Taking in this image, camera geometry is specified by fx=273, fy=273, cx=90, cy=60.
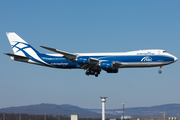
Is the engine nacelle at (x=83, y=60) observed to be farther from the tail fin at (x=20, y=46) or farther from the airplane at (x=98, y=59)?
the tail fin at (x=20, y=46)

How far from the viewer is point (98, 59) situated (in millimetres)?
60062

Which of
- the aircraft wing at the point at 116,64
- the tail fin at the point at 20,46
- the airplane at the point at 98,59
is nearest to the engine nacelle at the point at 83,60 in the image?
the airplane at the point at 98,59

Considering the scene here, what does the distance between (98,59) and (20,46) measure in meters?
21.6

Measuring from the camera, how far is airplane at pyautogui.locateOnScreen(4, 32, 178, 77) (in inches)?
2244

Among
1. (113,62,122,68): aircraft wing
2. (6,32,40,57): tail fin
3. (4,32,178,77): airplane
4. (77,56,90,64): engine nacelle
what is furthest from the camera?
(6,32,40,57): tail fin

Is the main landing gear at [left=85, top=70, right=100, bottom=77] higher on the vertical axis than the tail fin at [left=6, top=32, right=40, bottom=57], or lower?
lower

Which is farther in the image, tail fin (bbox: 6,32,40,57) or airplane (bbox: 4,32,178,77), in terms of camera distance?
tail fin (bbox: 6,32,40,57)

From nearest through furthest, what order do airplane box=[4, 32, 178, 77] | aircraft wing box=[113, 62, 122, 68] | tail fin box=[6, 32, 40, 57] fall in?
airplane box=[4, 32, 178, 77] < aircraft wing box=[113, 62, 122, 68] < tail fin box=[6, 32, 40, 57]

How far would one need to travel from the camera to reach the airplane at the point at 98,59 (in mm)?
57000

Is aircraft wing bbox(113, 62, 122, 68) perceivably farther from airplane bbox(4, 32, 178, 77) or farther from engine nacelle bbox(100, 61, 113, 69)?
engine nacelle bbox(100, 61, 113, 69)

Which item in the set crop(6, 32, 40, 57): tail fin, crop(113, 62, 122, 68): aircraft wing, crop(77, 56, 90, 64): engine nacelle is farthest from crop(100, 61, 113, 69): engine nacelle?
crop(6, 32, 40, 57): tail fin

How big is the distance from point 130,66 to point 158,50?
6850mm

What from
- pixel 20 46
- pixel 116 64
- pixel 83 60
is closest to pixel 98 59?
pixel 83 60

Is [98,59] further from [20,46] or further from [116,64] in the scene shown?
[20,46]
